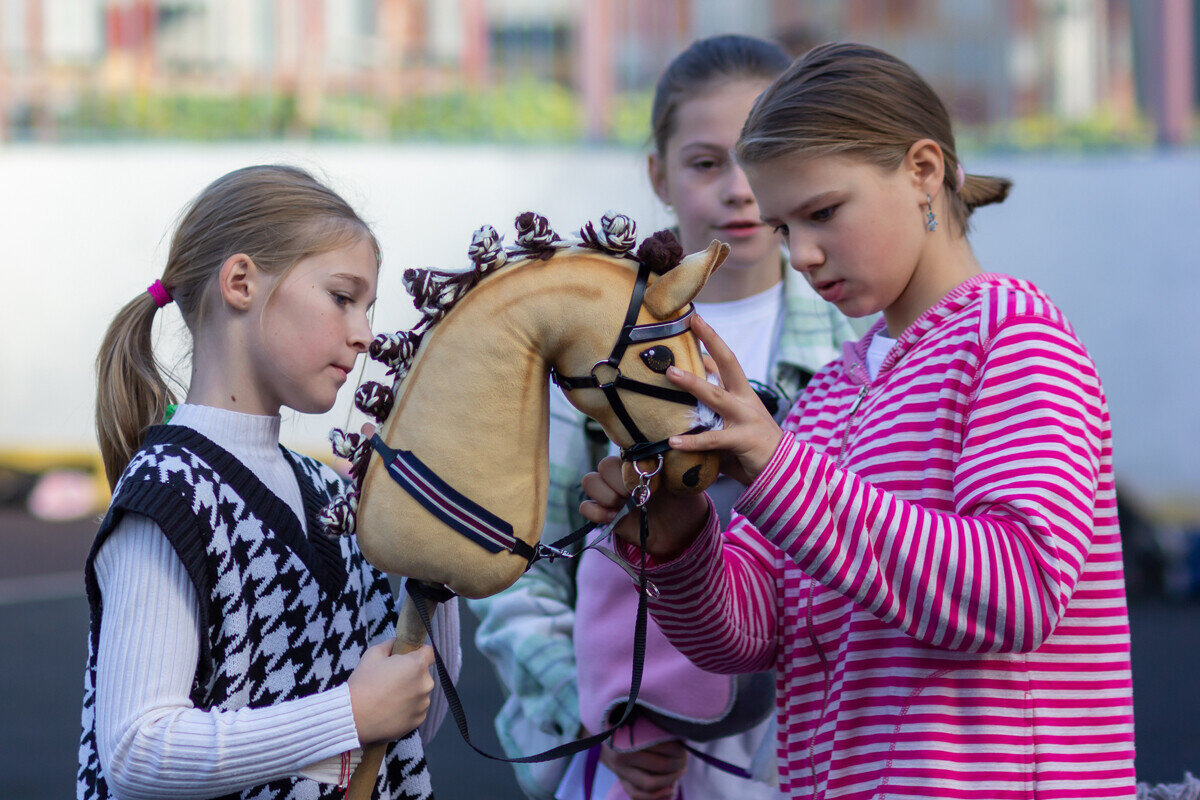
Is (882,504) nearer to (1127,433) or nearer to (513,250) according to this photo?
(513,250)

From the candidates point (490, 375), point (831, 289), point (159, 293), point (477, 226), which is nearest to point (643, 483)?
point (490, 375)

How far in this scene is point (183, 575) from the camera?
164 cm

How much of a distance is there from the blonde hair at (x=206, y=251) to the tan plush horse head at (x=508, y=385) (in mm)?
400

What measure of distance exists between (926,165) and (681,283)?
20.0 inches

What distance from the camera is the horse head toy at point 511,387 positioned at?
1455mm

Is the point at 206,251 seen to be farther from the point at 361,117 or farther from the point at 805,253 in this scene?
the point at 361,117

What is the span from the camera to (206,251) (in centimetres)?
190

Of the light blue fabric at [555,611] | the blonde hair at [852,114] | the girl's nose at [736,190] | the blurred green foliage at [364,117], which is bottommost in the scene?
the light blue fabric at [555,611]

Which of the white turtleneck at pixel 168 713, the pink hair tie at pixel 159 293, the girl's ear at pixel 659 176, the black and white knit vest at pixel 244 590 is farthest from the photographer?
the girl's ear at pixel 659 176

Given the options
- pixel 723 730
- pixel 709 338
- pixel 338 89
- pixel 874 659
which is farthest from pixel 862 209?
pixel 338 89

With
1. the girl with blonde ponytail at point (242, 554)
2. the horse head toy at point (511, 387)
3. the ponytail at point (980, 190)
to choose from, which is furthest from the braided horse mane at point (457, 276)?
the ponytail at point (980, 190)

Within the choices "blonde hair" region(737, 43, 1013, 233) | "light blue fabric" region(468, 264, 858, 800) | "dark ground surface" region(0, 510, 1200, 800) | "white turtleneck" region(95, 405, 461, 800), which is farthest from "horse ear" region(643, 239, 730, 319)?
"dark ground surface" region(0, 510, 1200, 800)

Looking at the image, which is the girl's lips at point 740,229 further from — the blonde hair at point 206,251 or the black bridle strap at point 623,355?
the black bridle strap at point 623,355

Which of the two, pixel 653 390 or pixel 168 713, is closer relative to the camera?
pixel 653 390
